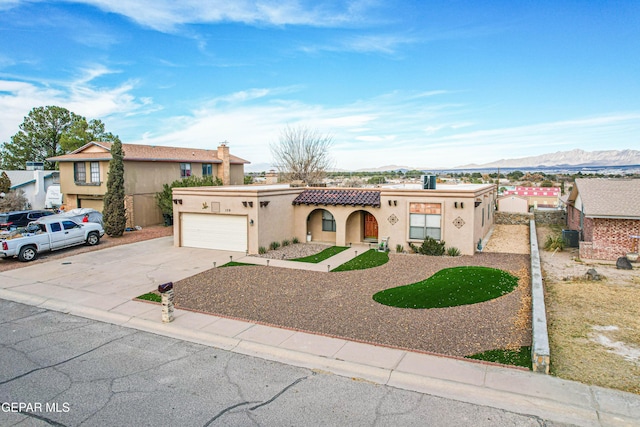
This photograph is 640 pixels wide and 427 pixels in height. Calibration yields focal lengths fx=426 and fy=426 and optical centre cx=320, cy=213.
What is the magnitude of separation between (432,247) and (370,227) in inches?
180

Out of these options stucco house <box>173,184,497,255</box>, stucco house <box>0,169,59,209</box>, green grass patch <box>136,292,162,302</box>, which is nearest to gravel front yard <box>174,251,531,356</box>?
green grass patch <box>136,292,162,302</box>

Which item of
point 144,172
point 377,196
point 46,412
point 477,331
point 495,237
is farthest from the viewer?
point 144,172

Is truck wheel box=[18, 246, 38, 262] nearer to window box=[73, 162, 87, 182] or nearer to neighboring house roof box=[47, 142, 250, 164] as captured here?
neighboring house roof box=[47, 142, 250, 164]

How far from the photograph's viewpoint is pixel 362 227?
23.9 metres

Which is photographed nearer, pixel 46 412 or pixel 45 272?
pixel 46 412

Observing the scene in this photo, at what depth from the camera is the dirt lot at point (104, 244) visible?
734 inches

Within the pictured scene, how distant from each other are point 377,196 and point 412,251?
3.46 m

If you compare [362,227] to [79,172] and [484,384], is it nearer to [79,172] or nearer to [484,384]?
[484,384]

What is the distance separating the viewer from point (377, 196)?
22.5m

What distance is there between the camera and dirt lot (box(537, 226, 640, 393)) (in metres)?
8.31

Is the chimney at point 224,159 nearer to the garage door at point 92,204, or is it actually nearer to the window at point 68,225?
the garage door at point 92,204

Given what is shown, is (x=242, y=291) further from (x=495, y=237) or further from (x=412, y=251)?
(x=495, y=237)

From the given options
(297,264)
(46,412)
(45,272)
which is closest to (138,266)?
(45,272)

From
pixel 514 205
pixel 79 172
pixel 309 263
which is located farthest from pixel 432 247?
pixel 79 172
